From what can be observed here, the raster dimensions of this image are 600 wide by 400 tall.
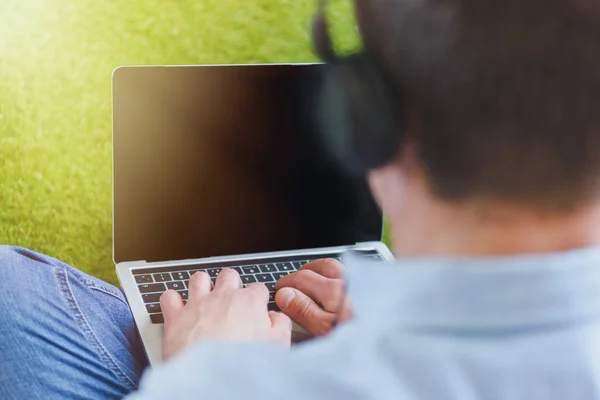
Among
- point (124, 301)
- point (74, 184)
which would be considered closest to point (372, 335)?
point (124, 301)

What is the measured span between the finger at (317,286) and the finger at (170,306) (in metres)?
0.16

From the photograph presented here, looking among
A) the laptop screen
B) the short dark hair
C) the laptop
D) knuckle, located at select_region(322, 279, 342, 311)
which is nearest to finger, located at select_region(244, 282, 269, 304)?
knuckle, located at select_region(322, 279, 342, 311)

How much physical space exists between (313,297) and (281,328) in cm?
16

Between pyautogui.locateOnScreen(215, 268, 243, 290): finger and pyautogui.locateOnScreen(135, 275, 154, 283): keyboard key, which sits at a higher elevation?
pyautogui.locateOnScreen(215, 268, 243, 290): finger

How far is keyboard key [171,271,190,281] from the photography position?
110cm

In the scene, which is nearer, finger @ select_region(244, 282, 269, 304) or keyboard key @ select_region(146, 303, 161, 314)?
finger @ select_region(244, 282, 269, 304)

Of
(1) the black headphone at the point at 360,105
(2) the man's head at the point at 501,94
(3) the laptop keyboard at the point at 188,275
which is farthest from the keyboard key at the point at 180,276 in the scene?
(2) the man's head at the point at 501,94

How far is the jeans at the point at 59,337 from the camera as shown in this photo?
0.86 meters

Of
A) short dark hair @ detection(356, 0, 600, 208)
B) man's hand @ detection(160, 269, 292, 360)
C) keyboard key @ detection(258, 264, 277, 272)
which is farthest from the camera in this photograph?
keyboard key @ detection(258, 264, 277, 272)

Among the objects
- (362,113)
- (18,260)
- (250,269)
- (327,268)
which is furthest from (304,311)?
(362,113)

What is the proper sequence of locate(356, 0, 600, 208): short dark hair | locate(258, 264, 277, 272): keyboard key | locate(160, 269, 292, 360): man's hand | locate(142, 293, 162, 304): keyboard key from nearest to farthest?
locate(356, 0, 600, 208): short dark hair, locate(160, 269, 292, 360): man's hand, locate(142, 293, 162, 304): keyboard key, locate(258, 264, 277, 272): keyboard key

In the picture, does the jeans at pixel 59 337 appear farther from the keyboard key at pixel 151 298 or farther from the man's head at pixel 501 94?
the man's head at pixel 501 94

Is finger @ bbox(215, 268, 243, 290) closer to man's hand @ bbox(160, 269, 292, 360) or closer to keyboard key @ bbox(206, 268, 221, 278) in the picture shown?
man's hand @ bbox(160, 269, 292, 360)

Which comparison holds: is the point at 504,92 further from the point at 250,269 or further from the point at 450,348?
the point at 250,269
